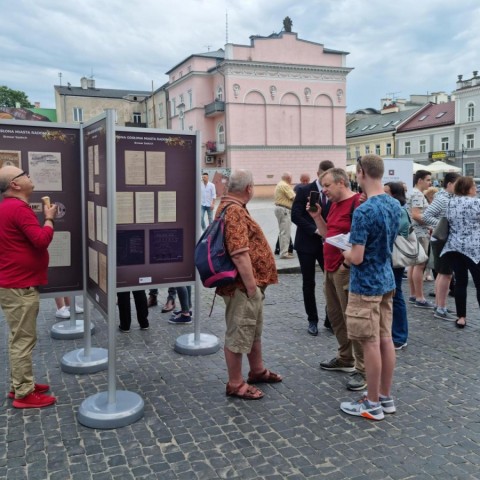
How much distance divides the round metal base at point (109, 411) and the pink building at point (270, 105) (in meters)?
37.7

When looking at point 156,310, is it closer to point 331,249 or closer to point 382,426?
point 331,249

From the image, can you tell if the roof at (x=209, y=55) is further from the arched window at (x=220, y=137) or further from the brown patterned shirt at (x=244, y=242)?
the brown patterned shirt at (x=244, y=242)

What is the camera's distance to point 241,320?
4008mm

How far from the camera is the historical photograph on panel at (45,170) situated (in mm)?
4551

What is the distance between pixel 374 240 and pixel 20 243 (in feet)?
9.06

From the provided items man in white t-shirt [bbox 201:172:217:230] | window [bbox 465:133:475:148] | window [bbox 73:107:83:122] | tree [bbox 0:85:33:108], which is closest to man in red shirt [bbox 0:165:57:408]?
man in white t-shirt [bbox 201:172:217:230]

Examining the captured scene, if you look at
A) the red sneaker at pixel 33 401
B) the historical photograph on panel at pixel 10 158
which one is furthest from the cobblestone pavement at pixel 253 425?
the historical photograph on panel at pixel 10 158

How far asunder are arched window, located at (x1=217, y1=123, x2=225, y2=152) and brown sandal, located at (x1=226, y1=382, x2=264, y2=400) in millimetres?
39618

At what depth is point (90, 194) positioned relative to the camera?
428 centimetres

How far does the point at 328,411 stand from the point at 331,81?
44.1 metres

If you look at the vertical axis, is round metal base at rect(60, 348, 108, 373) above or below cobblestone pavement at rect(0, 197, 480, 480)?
above

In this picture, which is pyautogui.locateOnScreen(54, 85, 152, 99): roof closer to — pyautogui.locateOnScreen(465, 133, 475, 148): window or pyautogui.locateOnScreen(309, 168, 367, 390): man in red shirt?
pyautogui.locateOnScreen(465, 133, 475, 148): window

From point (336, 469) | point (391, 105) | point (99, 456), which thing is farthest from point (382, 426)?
point (391, 105)

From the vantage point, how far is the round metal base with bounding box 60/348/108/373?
15.7 ft
